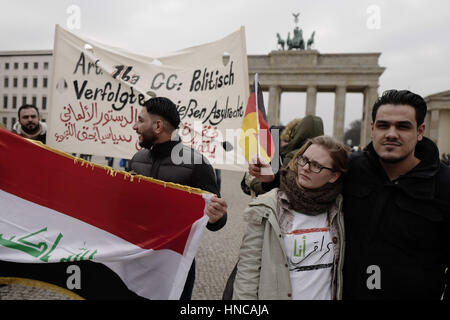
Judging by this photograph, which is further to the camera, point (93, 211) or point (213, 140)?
point (213, 140)

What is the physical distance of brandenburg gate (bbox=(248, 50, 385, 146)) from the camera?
37969mm

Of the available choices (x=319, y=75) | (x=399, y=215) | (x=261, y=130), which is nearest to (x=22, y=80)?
(x=319, y=75)

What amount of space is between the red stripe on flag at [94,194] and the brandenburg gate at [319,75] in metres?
38.0

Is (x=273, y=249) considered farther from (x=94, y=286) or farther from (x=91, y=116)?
(x=91, y=116)

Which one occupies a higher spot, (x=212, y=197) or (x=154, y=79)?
(x=154, y=79)

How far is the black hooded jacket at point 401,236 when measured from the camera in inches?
58.9

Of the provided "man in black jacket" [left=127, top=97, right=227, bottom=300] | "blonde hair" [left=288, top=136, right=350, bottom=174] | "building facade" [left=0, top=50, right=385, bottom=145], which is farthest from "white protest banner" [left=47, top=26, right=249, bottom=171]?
"building facade" [left=0, top=50, right=385, bottom=145]

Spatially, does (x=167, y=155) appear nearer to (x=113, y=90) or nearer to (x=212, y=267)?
(x=113, y=90)

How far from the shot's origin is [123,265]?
2.15 metres

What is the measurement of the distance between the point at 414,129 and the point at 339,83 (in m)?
41.2

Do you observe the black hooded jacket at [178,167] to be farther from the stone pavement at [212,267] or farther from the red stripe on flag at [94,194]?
the stone pavement at [212,267]

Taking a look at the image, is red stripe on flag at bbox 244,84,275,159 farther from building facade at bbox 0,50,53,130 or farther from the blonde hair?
building facade at bbox 0,50,53,130

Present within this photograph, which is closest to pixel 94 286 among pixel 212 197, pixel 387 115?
pixel 212 197

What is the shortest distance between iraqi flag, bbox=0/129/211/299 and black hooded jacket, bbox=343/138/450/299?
3.19 feet
